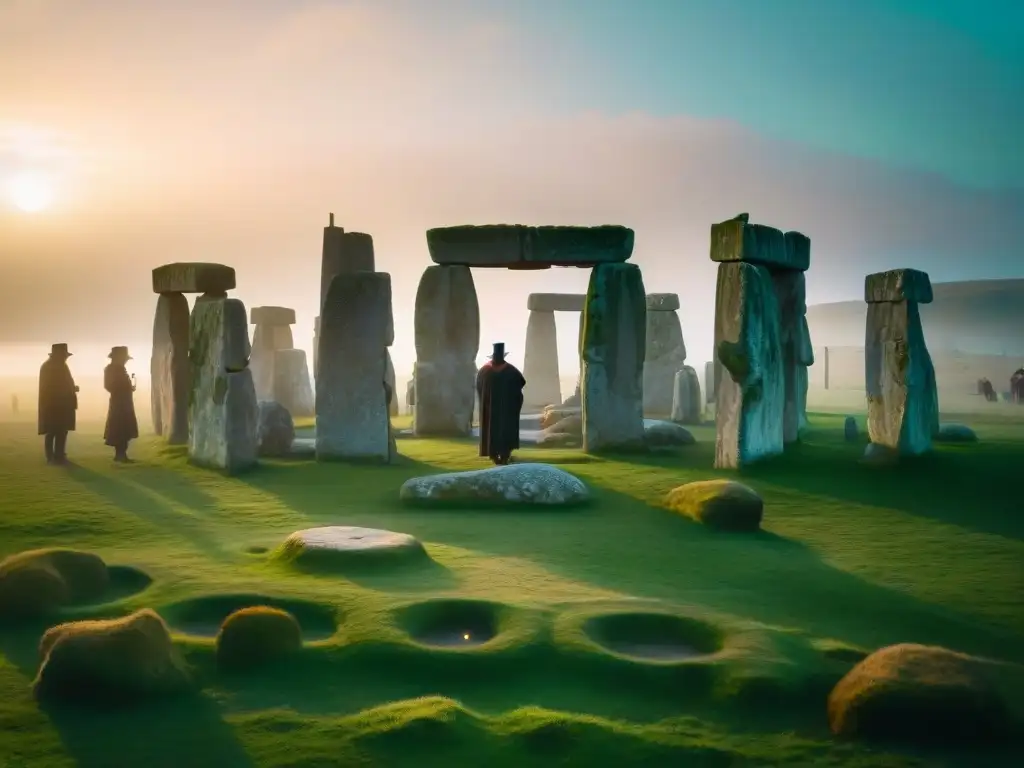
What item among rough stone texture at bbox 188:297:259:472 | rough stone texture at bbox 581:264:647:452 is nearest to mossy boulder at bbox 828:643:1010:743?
rough stone texture at bbox 188:297:259:472

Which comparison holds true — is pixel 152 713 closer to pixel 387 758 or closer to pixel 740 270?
pixel 387 758

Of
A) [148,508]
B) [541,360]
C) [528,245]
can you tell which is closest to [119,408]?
[148,508]

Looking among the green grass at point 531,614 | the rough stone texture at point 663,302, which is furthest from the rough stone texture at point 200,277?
the rough stone texture at point 663,302

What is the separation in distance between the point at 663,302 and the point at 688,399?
14.8ft

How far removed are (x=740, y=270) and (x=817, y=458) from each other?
287 cm

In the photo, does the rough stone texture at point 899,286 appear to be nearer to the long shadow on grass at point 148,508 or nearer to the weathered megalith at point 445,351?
the weathered megalith at point 445,351

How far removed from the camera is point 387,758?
517 centimetres

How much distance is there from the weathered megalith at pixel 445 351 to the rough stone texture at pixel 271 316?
9.44 metres

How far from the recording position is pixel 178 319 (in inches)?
692

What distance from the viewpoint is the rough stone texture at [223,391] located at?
14070 millimetres

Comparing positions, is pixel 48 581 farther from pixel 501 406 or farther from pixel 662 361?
pixel 662 361

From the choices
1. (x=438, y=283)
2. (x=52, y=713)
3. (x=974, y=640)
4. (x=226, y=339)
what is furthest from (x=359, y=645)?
(x=438, y=283)

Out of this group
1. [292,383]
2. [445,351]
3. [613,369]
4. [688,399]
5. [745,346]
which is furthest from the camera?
[292,383]

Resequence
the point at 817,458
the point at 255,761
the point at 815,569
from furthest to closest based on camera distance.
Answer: the point at 817,458
the point at 815,569
the point at 255,761
